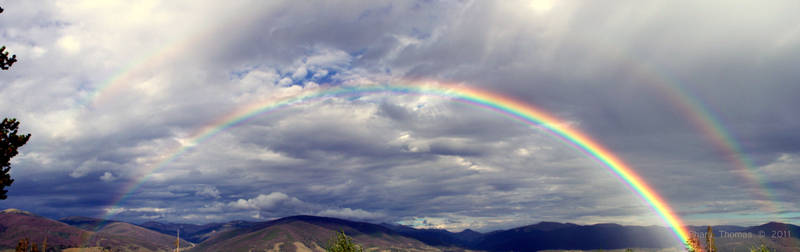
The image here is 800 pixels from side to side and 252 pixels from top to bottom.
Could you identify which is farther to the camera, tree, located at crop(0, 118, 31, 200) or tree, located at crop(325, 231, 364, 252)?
tree, located at crop(325, 231, 364, 252)

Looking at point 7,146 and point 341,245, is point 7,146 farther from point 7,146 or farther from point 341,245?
point 341,245

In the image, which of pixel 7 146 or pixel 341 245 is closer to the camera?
pixel 7 146

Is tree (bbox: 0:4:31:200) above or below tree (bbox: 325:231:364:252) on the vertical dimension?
above

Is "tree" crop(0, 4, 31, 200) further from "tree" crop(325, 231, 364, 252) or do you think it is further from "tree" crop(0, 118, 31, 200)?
"tree" crop(325, 231, 364, 252)

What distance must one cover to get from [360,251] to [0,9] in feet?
302

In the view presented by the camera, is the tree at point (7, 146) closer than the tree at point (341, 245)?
Yes

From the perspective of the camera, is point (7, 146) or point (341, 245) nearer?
point (7, 146)

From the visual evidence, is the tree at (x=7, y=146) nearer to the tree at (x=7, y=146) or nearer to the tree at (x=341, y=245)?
the tree at (x=7, y=146)

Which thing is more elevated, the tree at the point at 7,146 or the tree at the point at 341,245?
the tree at the point at 7,146

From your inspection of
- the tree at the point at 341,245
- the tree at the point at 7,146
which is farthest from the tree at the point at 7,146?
the tree at the point at 341,245

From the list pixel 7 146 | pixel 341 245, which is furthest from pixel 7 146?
pixel 341 245

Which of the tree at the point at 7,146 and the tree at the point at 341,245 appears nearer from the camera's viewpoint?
the tree at the point at 7,146

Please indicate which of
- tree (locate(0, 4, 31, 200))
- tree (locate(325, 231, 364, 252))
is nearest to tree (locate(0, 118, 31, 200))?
tree (locate(0, 4, 31, 200))

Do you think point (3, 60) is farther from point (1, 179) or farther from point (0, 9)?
point (1, 179)
